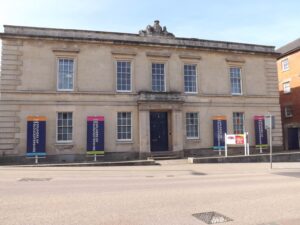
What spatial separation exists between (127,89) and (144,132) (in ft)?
11.9

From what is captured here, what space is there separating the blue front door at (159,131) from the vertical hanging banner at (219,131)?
161 inches

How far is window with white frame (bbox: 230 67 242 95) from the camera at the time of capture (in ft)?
82.2

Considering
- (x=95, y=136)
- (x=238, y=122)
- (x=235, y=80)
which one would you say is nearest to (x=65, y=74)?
(x=95, y=136)

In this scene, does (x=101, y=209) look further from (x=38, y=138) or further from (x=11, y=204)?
(x=38, y=138)

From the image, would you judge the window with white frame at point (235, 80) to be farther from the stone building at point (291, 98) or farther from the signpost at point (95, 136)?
the signpost at point (95, 136)

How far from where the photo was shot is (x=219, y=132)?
931 inches

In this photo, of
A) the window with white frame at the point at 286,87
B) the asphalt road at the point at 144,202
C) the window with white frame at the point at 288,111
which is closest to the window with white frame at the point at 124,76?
the asphalt road at the point at 144,202

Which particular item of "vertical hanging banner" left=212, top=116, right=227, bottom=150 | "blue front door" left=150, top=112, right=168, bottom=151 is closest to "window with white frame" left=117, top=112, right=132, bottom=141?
"blue front door" left=150, top=112, right=168, bottom=151

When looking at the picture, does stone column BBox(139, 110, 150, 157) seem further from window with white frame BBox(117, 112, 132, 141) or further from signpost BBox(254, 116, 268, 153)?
signpost BBox(254, 116, 268, 153)

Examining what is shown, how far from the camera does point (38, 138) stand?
19703 mm

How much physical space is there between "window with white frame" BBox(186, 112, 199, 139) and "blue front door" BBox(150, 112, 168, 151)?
5.99 feet

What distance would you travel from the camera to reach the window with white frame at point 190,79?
23703 millimetres

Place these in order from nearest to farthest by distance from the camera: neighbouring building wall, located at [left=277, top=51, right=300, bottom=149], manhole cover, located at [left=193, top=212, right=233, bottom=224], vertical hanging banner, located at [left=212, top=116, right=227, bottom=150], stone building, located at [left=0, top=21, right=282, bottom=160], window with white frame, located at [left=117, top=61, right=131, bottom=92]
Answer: manhole cover, located at [left=193, top=212, right=233, bottom=224] → stone building, located at [left=0, top=21, right=282, bottom=160] → window with white frame, located at [left=117, top=61, right=131, bottom=92] → vertical hanging banner, located at [left=212, top=116, right=227, bottom=150] → neighbouring building wall, located at [left=277, top=51, right=300, bottom=149]

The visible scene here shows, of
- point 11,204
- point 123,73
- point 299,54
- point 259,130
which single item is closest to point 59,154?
point 123,73
